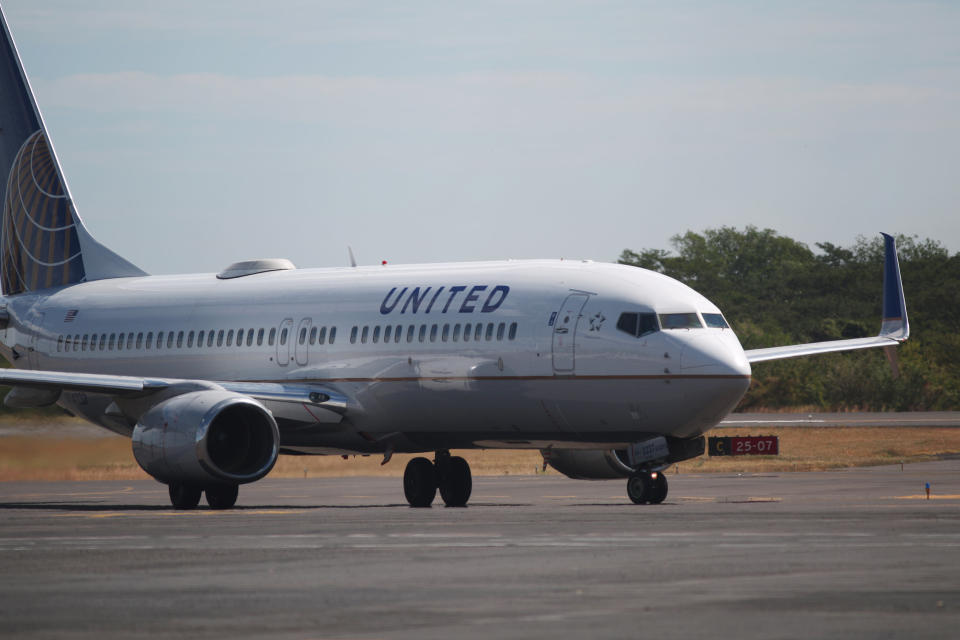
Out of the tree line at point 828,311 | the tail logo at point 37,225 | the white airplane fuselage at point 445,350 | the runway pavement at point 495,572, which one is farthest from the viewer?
the tree line at point 828,311

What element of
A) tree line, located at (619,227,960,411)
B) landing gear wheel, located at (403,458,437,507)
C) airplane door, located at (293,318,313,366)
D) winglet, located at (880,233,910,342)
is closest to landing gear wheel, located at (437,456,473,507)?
landing gear wheel, located at (403,458,437,507)

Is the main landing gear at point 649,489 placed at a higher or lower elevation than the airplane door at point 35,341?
lower

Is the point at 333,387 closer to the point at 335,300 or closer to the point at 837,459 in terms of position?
the point at 335,300

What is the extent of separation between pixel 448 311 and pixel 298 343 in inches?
153

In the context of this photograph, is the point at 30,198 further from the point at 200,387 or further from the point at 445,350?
the point at 445,350

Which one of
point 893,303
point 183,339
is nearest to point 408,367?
point 183,339

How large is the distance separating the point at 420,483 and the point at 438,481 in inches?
18.9

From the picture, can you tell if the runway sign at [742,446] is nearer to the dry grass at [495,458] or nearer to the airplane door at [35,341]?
the dry grass at [495,458]

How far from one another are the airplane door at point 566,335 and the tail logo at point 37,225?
17.1 m

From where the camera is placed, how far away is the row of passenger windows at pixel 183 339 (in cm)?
3453

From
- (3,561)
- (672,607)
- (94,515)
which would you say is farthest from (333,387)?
(672,607)

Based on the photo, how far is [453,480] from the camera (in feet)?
111

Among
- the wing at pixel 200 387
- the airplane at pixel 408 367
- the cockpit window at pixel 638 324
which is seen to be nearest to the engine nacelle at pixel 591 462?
the airplane at pixel 408 367

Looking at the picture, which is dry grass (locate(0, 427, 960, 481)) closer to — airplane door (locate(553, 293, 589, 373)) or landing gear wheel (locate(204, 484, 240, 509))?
landing gear wheel (locate(204, 484, 240, 509))
